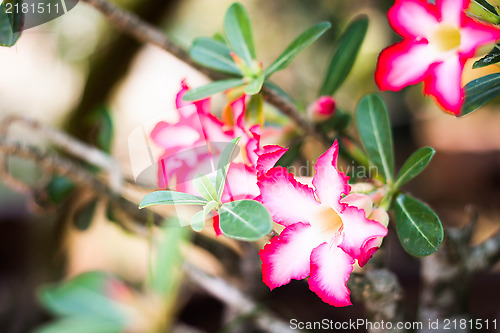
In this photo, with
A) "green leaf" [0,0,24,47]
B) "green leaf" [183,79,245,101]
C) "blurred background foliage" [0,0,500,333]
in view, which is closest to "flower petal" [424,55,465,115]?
"green leaf" [183,79,245,101]

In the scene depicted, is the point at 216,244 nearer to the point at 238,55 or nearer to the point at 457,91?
the point at 238,55

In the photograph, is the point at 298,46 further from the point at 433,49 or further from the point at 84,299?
the point at 84,299

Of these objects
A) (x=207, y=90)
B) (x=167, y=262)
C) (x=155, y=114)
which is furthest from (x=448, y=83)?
(x=155, y=114)

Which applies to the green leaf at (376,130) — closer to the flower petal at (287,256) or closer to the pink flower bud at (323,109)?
the pink flower bud at (323,109)

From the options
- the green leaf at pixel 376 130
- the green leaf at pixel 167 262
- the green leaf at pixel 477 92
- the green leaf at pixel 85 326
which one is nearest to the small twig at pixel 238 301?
the green leaf at pixel 167 262

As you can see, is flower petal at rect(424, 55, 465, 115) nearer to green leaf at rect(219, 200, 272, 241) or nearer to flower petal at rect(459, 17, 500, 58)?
flower petal at rect(459, 17, 500, 58)

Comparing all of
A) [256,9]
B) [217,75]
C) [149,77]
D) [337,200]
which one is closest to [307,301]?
[217,75]
